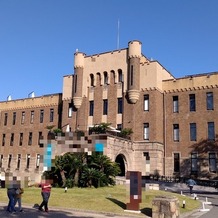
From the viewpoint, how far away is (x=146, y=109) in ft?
135

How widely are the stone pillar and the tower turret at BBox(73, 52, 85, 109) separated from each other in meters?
31.5

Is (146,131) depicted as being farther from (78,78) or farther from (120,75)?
(78,78)

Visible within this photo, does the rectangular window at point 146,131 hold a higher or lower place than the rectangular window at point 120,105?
lower

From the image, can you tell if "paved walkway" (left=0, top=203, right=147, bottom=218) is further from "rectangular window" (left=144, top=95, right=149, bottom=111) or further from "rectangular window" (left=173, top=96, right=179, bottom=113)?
"rectangular window" (left=173, top=96, right=179, bottom=113)

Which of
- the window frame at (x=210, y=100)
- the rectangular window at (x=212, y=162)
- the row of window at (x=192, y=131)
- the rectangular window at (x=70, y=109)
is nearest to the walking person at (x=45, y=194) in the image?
the row of window at (x=192, y=131)

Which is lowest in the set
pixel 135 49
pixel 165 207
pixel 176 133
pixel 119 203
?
pixel 119 203

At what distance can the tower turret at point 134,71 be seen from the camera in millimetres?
41500

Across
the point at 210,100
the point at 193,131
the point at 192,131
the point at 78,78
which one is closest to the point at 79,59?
the point at 78,78

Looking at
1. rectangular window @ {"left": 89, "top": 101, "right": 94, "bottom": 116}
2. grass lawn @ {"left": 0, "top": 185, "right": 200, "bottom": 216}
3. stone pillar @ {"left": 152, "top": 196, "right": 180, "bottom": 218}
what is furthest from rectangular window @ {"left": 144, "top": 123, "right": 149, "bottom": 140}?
stone pillar @ {"left": 152, "top": 196, "right": 180, "bottom": 218}

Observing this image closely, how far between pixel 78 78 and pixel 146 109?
11.1 metres

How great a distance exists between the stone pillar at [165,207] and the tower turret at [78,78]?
31.5 metres

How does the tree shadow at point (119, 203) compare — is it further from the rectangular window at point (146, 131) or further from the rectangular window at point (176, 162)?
the rectangular window at point (176, 162)

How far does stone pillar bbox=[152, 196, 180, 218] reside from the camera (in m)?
14.7

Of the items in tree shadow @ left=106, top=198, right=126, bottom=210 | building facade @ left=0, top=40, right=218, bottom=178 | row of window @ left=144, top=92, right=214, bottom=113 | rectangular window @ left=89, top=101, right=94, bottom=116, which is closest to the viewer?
tree shadow @ left=106, top=198, right=126, bottom=210
